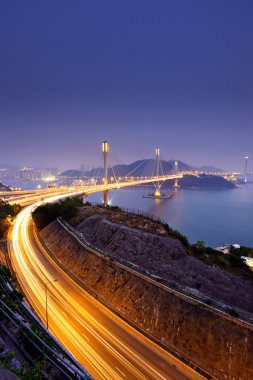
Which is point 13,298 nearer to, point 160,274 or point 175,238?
point 160,274

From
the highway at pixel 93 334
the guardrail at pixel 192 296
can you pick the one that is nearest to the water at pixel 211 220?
the guardrail at pixel 192 296

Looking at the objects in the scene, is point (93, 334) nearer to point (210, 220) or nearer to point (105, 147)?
point (210, 220)

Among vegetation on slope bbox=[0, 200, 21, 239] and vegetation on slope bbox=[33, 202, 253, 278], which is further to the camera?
vegetation on slope bbox=[0, 200, 21, 239]

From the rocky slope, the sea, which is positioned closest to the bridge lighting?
the sea

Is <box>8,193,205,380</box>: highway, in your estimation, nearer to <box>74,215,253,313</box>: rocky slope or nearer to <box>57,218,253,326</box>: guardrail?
<box>57,218,253,326</box>: guardrail

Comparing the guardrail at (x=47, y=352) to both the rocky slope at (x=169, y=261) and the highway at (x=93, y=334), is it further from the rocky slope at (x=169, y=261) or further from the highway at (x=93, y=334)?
the rocky slope at (x=169, y=261)

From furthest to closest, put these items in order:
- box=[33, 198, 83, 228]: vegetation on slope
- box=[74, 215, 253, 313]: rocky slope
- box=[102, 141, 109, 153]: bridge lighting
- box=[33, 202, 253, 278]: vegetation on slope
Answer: box=[102, 141, 109, 153]: bridge lighting, box=[33, 198, 83, 228]: vegetation on slope, box=[33, 202, 253, 278]: vegetation on slope, box=[74, 215, 253, 313]: rocky slope

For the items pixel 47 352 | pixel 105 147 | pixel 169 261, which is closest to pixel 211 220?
pixel 105 147
